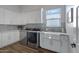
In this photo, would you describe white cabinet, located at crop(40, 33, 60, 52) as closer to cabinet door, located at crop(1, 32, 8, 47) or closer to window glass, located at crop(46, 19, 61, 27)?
window glass, located at crop(46, 19, 61, 27)

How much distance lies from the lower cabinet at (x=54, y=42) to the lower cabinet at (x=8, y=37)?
0.87 feet

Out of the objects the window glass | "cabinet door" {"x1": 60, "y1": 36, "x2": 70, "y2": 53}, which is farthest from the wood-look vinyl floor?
the window glass

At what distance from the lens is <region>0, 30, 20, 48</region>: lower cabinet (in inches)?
41.5

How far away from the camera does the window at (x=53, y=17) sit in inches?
41.8

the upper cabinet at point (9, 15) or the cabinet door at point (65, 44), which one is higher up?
the upper cabinet at point (9, 15)

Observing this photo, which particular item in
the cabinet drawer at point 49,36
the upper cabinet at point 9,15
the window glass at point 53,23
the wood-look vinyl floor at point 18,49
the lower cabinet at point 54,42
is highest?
the upper cabinet at point 9,15

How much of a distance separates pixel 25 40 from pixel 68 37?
1.43 feet

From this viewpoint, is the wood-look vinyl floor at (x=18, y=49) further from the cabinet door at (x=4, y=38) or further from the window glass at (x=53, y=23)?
the window glass at (x=53, y=23)

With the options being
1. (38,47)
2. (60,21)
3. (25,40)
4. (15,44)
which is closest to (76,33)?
(60,21)

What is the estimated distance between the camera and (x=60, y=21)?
1.06m

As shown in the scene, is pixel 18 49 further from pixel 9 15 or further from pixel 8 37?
pixel 9 15

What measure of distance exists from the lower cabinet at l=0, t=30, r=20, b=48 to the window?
340 mm

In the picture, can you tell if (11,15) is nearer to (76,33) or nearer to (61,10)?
(61,10)

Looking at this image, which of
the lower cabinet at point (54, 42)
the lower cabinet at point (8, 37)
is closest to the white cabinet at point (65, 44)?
the lower cabinet at point (54, 42)
